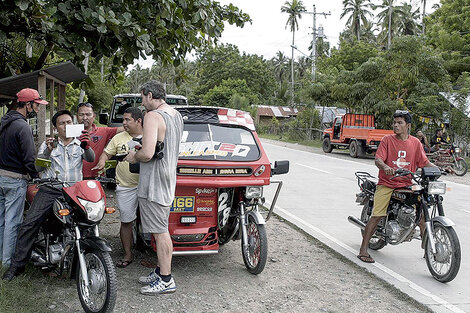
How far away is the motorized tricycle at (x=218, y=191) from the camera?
209 inches

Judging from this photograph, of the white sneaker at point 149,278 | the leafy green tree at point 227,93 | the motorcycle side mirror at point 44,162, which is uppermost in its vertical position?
the leafy green tree at point 227,93

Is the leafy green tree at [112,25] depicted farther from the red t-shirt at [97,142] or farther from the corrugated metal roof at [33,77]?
the red t-shirt at [97,142]

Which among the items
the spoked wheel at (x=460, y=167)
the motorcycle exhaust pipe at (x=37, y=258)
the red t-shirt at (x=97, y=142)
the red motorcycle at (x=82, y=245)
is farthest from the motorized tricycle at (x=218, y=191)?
the spoked wheel at (x=460, y=167)

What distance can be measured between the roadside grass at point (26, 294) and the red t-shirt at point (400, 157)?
4104mm

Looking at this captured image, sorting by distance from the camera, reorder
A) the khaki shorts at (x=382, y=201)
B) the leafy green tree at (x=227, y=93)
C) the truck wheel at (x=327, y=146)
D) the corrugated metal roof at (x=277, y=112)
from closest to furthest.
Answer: the khaki shorts at (x=382, y=201), the truck wheel at (x=327, y=146), the corrugated metal roof at (x=277, y=112), the leafy green tree at (x=227, y=93)

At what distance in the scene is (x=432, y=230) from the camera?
5672mm

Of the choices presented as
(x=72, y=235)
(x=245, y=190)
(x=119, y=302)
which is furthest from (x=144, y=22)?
(x=119, y=302)

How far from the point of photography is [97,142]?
6.04 meters

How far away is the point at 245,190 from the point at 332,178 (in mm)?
9432

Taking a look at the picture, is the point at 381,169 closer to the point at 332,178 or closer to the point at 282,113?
the point at 332,178

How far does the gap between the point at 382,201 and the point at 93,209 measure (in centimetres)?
363

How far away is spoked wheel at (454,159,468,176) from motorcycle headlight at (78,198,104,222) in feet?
52.7

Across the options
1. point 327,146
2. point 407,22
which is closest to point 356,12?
point 407,22

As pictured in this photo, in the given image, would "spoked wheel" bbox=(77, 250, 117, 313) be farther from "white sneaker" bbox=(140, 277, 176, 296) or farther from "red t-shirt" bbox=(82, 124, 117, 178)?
"red t-shirt" bbox=(82, 124, 117, 178)
